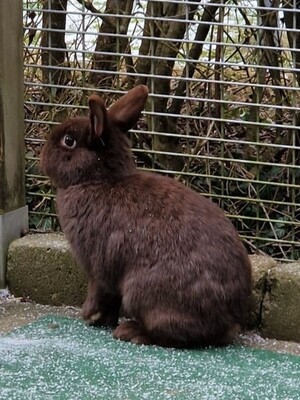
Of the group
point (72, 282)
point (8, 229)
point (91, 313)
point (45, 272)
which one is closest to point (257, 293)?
point (91, 313)

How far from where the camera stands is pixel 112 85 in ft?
20.2

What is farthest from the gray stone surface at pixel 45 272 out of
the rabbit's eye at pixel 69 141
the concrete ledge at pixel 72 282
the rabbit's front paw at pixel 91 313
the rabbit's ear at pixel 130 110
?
the rabbit's ear at pixel 130 110

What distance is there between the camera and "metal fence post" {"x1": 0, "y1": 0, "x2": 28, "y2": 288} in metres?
5.80

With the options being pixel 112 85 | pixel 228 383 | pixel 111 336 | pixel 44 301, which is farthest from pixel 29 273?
pixel 228 383

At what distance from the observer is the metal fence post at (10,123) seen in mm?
5797

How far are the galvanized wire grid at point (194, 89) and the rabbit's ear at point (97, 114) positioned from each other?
2.44ft

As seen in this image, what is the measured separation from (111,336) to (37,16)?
2.02m

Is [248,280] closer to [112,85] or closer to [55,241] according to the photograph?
[55,241]

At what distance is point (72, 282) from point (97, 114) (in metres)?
1.08

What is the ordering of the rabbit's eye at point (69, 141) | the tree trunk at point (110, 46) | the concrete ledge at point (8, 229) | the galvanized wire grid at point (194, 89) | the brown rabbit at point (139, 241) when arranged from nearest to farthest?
the brown rabbit at point (139, 241) → the rabbit's eye at point (69, 141) → the galvanized wire grid at point (194, 89) → the concrete ledge at point (8, 229) → the tree trunk at point (110, 46)

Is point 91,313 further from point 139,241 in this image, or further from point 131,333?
point 139,241

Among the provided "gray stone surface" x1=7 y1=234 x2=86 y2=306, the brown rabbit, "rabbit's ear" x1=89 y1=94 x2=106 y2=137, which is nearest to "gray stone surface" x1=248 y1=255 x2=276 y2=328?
the brown rabbit

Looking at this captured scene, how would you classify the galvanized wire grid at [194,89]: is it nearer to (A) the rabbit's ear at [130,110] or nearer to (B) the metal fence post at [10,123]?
(B) the metal fence post at [10,123]

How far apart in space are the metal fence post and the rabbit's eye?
66 centimetres
